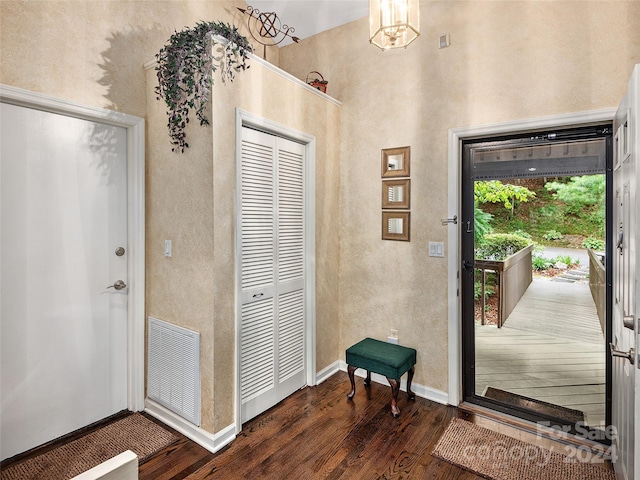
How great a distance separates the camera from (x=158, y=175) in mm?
2541

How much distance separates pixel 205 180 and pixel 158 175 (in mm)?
545

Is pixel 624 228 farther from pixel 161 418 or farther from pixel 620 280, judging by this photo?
pixel 161 418

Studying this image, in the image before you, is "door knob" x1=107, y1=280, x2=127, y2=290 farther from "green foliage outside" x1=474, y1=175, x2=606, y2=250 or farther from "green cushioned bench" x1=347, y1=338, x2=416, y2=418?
"green foliage outside" x1=474, y1=175, x2=606, y2=250

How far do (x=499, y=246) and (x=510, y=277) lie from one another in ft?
0.79

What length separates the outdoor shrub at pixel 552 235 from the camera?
97.6 inches

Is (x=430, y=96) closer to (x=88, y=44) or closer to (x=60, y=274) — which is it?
(x=88, y=44)

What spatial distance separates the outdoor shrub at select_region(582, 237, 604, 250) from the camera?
233cm

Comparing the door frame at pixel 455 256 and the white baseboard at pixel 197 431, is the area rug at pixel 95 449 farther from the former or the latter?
the door frame at pixel 455 256

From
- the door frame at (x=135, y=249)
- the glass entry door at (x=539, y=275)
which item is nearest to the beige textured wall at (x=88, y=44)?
the door frame at (x=135, y=249)

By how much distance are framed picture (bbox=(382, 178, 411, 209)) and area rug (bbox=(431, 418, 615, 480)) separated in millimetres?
1654

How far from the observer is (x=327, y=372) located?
3.22 meters

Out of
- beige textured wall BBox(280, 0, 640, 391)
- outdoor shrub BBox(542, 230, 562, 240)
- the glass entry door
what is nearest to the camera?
beige textured wall BBox(280, 0, 640, 391)

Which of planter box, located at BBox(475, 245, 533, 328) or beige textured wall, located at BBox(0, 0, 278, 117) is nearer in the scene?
beige textured wall, located at BBox(0, 0, 278, 117)

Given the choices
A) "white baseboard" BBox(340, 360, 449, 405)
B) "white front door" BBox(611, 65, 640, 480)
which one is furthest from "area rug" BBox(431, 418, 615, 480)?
"white baseboard" BBox(340, 360, 449, 405)
